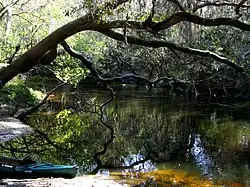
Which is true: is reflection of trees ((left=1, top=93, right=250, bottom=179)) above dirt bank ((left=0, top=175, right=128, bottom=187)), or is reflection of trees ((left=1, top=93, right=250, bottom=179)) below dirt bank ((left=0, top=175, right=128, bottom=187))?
above

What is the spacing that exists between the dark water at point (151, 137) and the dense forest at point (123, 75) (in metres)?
0.05

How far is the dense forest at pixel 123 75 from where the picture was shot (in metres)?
9.48

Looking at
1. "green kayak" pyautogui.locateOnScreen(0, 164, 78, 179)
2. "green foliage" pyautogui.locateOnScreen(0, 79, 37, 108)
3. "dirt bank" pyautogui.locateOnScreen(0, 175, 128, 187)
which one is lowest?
"dirt bank" pyautogui.locateOnScreen(0, 175, 128, 187)

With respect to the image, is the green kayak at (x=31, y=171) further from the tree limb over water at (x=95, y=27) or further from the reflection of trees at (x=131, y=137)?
the tree limb over water at (x=95, y=27)

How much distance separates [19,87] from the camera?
768 inches

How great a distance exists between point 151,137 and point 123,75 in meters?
3.86

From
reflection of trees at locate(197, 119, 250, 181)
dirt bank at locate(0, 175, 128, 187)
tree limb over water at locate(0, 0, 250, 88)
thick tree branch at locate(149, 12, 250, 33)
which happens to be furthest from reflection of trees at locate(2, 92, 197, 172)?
thick tree branch at locate(149, 12, 250, 33)

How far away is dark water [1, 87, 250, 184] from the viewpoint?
11.6m

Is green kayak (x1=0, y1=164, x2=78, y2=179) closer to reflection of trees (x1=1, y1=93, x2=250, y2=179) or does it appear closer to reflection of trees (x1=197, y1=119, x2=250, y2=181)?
reflection of trees (x1=1, y1=93, x2=250, y2=179)

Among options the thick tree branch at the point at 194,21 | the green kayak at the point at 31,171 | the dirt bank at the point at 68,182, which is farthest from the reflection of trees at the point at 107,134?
the thick tree branch at the point at 194,21

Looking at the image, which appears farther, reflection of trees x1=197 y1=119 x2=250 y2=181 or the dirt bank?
reflection of trees x1=197 y1=119 x2=250 y2=181

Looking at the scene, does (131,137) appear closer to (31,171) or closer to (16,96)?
(16,96)

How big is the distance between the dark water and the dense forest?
5 cm

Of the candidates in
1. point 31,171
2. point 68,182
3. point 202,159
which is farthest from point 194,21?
point 202,159
